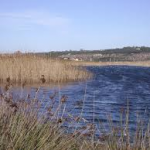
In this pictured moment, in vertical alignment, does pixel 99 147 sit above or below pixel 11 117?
below

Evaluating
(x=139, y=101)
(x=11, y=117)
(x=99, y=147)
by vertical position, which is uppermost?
(x=11, y=117)

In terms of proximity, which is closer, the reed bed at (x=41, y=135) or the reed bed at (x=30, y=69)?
the reed bed at (x=41, y=135)

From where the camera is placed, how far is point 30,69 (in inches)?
911

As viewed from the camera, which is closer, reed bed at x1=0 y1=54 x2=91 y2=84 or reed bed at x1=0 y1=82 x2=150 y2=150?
reed bed at x1=0 y1=82 x2=150 y2=150

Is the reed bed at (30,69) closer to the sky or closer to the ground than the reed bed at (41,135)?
closer to the ground

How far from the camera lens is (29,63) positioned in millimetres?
23391

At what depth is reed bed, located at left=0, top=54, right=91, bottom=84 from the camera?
885 inches

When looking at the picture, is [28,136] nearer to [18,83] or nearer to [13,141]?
[13,141]

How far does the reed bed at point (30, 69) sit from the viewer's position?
22.5 metres

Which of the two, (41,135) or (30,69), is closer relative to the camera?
(41,135)

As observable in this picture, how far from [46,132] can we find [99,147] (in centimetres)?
89

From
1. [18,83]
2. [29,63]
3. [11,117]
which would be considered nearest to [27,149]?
[11,117]

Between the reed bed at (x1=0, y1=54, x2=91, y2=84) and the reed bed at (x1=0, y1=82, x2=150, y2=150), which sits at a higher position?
the reed bed at (x1=0, y1=82, x2=150, y2=150)

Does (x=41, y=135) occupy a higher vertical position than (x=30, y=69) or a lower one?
higher
